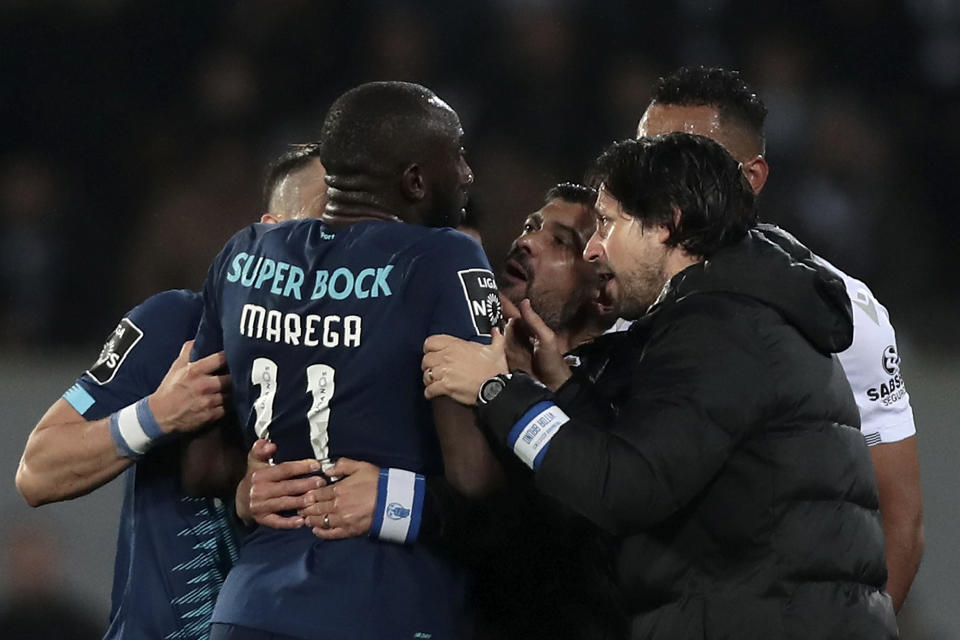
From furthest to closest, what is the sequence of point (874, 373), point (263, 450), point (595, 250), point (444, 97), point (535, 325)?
point (444, 97), point (874, 373), point (535, 325), point (595, 250), point (263, 450)

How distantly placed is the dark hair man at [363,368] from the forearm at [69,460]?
0.45 meters

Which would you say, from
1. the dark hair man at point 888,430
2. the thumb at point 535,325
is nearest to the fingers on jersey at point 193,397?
the thumb at point 535,325

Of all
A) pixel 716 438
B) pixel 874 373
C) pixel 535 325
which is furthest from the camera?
pixel 874 373

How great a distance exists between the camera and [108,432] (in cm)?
300

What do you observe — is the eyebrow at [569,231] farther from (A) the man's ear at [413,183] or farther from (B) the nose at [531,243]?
(A) the man's ear at [413,183]

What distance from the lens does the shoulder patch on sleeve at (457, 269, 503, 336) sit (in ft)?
8.48

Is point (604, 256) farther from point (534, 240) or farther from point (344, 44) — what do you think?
point (344, 44)

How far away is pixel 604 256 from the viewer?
2.80 metres

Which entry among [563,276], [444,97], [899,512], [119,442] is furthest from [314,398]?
[444,97]

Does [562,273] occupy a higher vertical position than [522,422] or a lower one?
higher

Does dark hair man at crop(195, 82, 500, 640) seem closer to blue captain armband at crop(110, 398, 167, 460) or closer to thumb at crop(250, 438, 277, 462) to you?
thumb at crop(250, 438, 277, 462)

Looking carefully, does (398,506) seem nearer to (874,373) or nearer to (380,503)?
(380,503)

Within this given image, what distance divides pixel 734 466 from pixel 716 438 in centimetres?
11

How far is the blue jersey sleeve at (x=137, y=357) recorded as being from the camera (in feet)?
10.2
